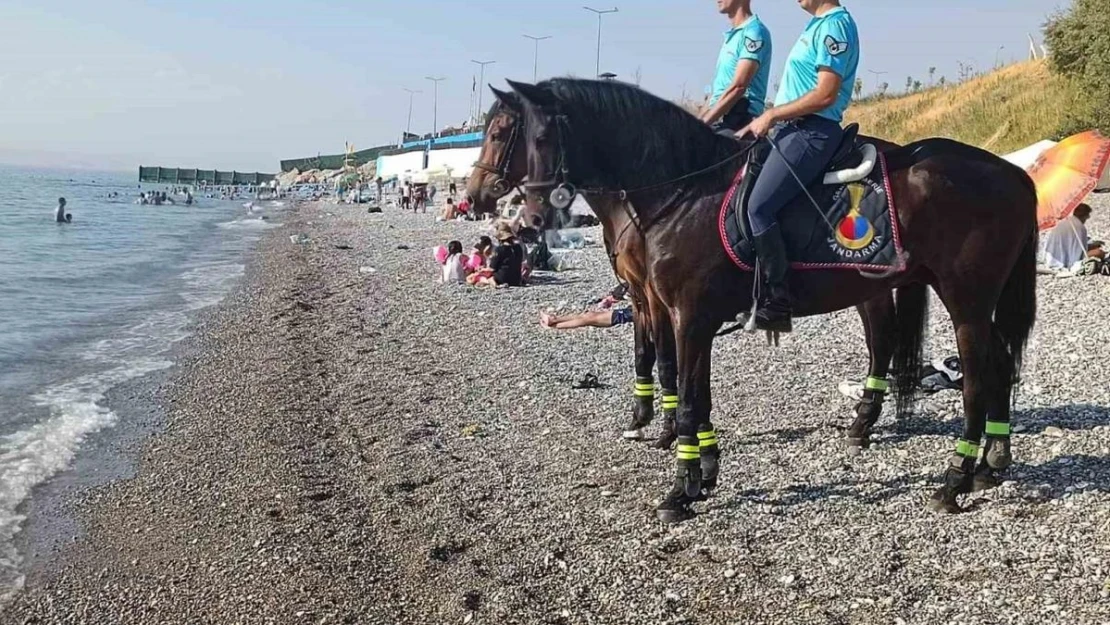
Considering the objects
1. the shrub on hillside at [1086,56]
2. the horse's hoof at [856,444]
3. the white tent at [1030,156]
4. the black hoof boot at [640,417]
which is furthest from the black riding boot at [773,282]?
the shrub on hillside at [1086,56]

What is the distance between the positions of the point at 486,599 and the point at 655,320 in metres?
2.50

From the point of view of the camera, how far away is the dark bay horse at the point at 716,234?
5.72 metres

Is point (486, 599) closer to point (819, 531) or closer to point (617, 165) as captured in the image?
point (819, 531)

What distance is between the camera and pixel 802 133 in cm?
570

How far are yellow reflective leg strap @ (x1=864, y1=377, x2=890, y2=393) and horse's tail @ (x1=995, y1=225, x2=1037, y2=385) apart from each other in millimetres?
1147

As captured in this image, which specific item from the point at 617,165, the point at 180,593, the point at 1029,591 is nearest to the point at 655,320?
the point at 617,165

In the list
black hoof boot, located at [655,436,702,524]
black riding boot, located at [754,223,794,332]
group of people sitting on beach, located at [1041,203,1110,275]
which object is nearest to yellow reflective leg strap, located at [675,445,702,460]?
black hoof boot, located at [655,436,702,524]

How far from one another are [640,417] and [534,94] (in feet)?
10.1

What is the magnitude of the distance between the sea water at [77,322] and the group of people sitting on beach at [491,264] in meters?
5.09

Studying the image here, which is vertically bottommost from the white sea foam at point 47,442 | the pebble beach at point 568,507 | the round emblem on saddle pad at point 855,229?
the white sea foam at point 47,442

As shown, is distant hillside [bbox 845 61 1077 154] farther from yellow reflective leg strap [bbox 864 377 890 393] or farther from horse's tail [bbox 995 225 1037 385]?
horse's tail [bbox 995 225 1037 385]

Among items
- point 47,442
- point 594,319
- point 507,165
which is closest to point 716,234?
point 507,165

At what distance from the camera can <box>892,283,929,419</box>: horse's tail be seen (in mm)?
6980

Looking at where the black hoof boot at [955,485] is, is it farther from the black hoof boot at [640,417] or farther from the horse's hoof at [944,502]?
the black hoof boot at [640,417]
